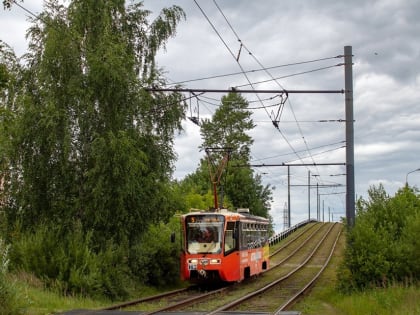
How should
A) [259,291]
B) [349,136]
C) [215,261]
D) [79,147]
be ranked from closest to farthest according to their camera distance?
Result: [349,136], [79,147], [259,291], [215,261]

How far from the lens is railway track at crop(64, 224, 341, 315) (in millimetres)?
19516

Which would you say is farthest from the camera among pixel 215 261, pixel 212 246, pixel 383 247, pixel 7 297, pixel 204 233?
pixel 204 233

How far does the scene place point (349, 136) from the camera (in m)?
22.3

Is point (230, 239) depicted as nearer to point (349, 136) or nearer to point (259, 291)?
point (259, 291)

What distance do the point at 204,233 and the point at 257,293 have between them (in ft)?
12.1

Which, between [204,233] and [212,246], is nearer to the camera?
[212,246]

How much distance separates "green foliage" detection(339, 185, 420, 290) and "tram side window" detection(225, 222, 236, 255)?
5.58 m

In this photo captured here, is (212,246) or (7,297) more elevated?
(212,246)

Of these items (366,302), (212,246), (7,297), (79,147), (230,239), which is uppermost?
(79,147)

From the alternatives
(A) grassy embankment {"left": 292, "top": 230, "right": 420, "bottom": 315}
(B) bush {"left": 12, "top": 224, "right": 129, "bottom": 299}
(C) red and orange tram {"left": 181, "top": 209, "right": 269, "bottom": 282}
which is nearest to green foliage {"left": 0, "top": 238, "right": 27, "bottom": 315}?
(B) bush {"left": 12, "top": 224, "right": 129, "bottom": 299}

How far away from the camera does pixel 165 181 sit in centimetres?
2558

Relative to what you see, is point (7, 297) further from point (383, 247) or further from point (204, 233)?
point (204, 233)

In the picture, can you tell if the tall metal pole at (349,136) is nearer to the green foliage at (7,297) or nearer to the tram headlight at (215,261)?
the tram headlight at (215,261)

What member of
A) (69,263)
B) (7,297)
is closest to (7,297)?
(7,297)
